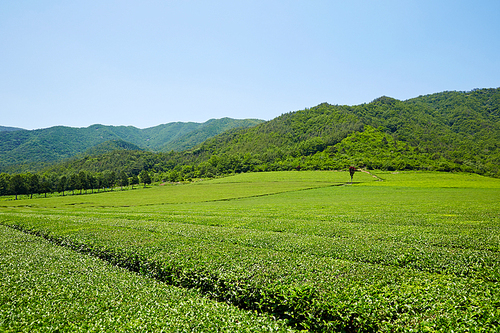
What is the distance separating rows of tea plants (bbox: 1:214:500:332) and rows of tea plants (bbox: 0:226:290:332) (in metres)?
1.06

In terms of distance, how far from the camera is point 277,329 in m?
8.65

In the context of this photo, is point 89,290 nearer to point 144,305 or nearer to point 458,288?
point 144,305

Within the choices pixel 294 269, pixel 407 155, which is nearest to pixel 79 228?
pixel 294 269

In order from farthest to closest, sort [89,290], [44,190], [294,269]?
[44,190]
[294,269]
[89,290]

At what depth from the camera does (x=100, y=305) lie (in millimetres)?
10086

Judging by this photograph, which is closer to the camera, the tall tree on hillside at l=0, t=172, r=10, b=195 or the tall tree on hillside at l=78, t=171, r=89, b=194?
the tall tree on hillside at l=78, t=171, r=89, b=194

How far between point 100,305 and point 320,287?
9675 mm

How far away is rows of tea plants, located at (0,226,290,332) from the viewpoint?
337 inches

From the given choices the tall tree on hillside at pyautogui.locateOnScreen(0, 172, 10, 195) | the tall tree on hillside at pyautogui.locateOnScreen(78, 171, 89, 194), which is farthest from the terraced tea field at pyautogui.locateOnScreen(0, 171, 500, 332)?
the tall tree on hillside at pyautogui.locateOnScreen(0, 172, 10, 195)

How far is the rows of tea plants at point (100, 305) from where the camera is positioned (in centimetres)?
856

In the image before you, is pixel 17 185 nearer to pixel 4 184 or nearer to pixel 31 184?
pixel 31 184

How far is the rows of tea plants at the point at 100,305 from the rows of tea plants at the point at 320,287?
106cm

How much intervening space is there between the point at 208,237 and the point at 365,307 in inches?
581

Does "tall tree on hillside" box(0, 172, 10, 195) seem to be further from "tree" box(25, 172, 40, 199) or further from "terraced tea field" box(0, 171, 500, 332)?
"terraced tea field" box(0, 171, 500, 332)
